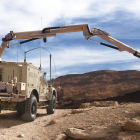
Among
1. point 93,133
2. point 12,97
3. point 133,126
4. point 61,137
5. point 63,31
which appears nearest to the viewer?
point 133,126

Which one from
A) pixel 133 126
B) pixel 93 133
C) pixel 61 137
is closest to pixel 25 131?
pixel 61 137

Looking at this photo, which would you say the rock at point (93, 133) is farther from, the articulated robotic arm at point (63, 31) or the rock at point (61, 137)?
the articulated robotic arm at point (63, 31)

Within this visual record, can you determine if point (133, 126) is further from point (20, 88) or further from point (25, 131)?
point (20, 88)

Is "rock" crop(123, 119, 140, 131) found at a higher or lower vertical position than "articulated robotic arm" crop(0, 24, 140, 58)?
lower

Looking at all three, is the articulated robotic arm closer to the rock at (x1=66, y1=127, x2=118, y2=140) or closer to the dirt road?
the dirt road

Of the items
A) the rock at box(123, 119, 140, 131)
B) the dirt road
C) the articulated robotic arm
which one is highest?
the articulated robotic arm

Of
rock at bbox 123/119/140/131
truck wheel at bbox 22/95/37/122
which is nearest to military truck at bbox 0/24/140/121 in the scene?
truck wheel at bbox 22/95/37/122

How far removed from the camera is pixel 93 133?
6094 mm

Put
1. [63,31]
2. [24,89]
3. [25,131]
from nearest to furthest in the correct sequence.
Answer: [25,131] → [24,89] → [63,31]

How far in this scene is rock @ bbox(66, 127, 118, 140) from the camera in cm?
601

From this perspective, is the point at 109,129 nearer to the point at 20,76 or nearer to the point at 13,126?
the point at 13,126

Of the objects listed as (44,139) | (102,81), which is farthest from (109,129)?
(102,81)

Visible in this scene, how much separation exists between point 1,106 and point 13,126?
142 centimetres

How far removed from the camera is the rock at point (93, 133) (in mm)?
6008
